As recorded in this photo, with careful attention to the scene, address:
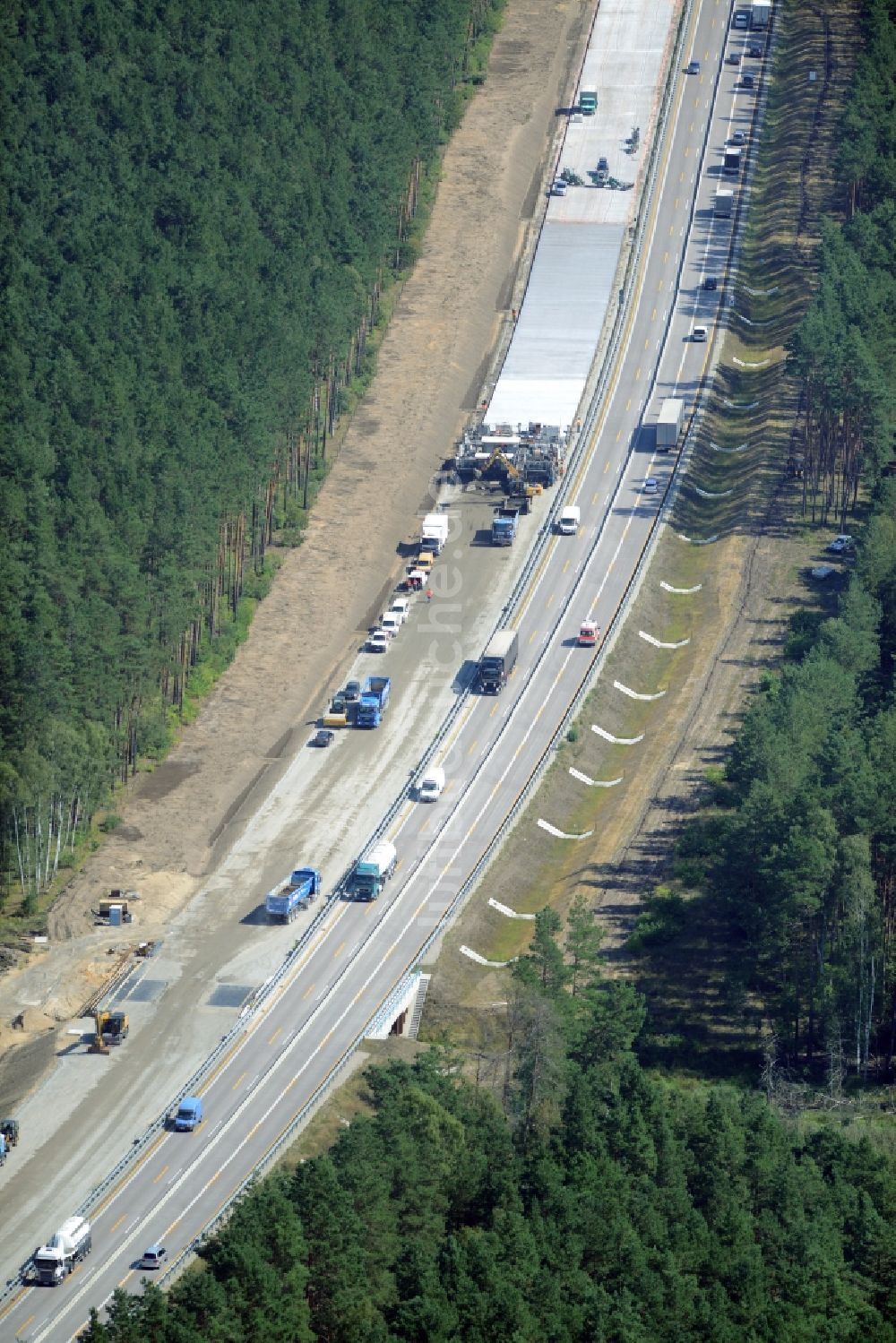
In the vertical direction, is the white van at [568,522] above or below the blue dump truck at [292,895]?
above

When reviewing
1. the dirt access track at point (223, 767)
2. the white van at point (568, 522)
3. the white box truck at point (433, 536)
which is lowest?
the dirt access track at point (223, 767)

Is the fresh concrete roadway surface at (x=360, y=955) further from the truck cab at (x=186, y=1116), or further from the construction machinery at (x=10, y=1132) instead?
the construction machinery at (x=10, y=1132)

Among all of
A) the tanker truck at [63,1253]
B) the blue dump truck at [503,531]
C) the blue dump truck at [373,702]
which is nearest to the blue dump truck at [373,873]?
the blue dump truck at [373,702]

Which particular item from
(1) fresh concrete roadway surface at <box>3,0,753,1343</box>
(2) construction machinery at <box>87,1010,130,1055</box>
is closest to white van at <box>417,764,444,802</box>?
(1) fresh concrete roadway surface at <box>3,0,753,1343</box>

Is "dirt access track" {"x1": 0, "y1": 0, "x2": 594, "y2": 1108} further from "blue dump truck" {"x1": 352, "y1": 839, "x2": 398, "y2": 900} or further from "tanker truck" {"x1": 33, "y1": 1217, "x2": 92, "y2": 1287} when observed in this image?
"tanker truck" {"x1": 33, "y1": 1217, "x2": 92, "y2": 1287}

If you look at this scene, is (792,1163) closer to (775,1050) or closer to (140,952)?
(775,1050)

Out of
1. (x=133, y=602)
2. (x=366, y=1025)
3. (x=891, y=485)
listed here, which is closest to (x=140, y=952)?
(x=366, y=1025)
